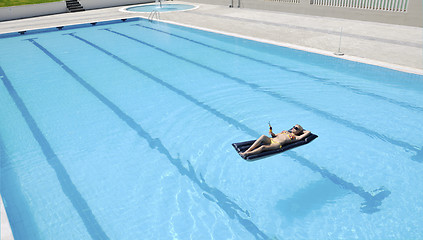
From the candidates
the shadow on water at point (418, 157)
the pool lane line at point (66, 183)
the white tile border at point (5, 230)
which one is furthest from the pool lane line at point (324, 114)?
the white tile border at point (5, 230)

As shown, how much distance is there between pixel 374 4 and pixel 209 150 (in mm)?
10173

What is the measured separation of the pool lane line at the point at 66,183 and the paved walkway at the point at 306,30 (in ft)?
22.9

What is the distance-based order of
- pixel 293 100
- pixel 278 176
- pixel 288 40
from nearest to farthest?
pixel 278 176 → pixel 293 100 → pixel 288 40

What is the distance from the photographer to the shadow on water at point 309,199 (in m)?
3.97

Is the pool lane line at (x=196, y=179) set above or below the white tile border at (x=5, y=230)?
below

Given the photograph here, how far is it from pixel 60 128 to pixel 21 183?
1686mm

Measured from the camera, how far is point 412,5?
35.7ft

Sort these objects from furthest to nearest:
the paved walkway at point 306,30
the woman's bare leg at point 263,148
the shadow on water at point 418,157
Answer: the paved walkway at point 306,30, the shadow on water at point 418,157, the woman's bare leg at point 263,148

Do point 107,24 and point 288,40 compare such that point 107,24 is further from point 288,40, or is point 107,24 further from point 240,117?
point 240,117

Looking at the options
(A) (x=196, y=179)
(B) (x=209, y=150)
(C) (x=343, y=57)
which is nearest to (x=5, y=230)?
(A) (x=196, y=179)

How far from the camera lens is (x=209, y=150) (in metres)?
Answer: 5.33

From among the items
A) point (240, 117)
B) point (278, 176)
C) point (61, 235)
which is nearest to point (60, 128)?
point (61, 235)

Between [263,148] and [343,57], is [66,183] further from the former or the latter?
[343,57]

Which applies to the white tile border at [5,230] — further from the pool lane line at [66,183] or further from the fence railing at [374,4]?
the fence railing at [374,4]
